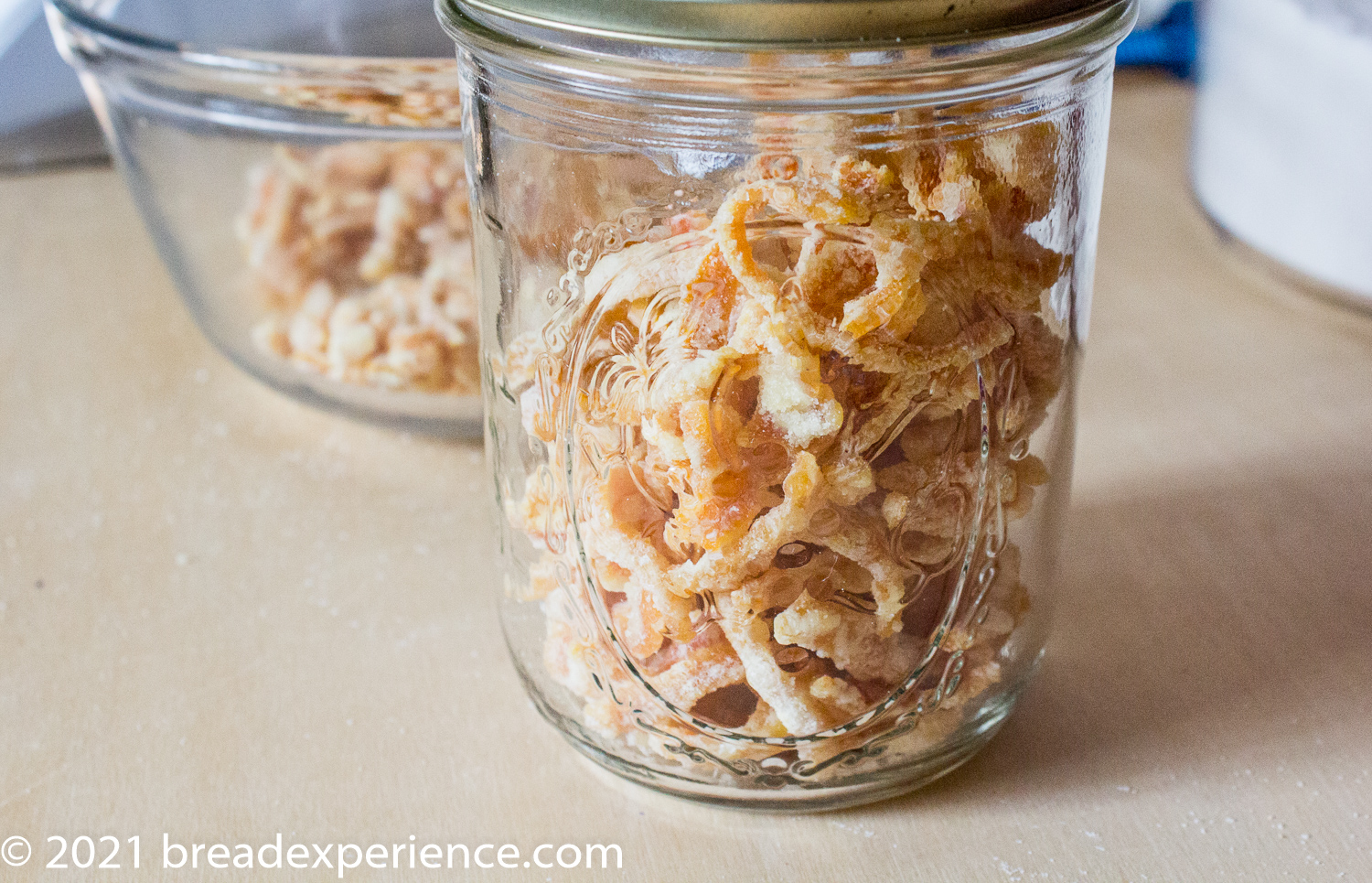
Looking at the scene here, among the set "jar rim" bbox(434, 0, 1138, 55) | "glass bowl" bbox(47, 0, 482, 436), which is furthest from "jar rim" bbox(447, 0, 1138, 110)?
"glass bowl" bbox(47, 0, 482, 436)

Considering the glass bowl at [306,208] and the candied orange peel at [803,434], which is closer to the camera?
the candied orange peel at [803,434]

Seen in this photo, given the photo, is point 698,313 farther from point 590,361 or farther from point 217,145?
point 217,145

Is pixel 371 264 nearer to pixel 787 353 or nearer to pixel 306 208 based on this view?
pixel 306 208

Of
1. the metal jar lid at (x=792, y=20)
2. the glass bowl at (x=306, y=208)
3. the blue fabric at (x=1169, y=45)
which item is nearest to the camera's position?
the metal jar lid at (x=792, y=20)

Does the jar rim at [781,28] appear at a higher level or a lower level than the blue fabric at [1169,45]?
higher

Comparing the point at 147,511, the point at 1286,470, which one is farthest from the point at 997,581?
the point at 147,511

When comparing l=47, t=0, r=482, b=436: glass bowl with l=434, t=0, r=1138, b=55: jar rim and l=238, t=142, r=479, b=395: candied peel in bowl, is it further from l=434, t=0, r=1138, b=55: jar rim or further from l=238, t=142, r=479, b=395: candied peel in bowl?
l=434, t=0, r=1138, b=55: jar rim

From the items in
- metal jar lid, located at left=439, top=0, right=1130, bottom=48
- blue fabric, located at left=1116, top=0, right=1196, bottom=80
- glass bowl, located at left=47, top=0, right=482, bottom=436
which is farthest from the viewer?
blue fabric, located at left=1116, top=0, right=1196, bottom=80

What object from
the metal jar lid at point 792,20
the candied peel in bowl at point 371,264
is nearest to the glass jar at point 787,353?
the metal jar lid at point 792,20

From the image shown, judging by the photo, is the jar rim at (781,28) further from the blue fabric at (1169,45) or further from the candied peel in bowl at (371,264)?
the blue fabric at (1169,45)
